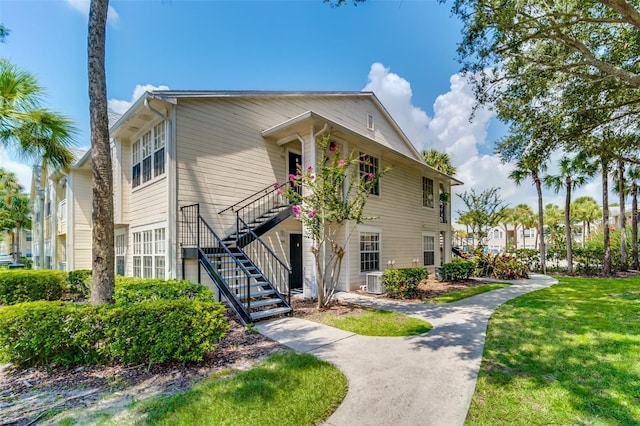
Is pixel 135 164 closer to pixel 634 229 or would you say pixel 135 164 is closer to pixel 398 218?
pixel 398 218

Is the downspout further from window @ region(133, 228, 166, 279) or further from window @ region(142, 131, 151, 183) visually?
window @ region(142, 131, 151, 183)

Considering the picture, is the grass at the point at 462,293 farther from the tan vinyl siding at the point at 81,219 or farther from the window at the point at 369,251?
the tan vinyl siding at the point at 81,219

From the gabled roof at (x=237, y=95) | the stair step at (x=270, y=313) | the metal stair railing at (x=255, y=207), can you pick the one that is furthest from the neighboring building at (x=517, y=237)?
the stair step at (x=270, y=313)

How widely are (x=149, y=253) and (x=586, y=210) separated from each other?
4370cm

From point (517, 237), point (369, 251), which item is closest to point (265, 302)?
point (369, 251)

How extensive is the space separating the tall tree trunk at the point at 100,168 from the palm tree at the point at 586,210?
43.1 metres

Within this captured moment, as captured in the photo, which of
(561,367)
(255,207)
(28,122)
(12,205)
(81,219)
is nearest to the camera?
(561,367)

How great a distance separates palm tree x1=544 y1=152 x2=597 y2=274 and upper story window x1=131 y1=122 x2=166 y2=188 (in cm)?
1900

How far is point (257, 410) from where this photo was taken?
338cm

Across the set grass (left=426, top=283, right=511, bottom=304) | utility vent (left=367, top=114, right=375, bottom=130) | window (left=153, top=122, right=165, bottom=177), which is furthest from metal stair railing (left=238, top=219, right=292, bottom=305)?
utility vent (left=367, top=114, right=375, bottom=130)

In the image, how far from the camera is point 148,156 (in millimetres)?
10359

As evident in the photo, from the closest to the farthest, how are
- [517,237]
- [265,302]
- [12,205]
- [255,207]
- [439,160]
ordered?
1. [265,302]
2. [255,207]
3. [439,160]
4. [12,205]
5. [517,237]

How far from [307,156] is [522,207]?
40.8 m

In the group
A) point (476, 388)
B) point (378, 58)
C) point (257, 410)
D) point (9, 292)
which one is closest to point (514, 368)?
point (476, 388)
